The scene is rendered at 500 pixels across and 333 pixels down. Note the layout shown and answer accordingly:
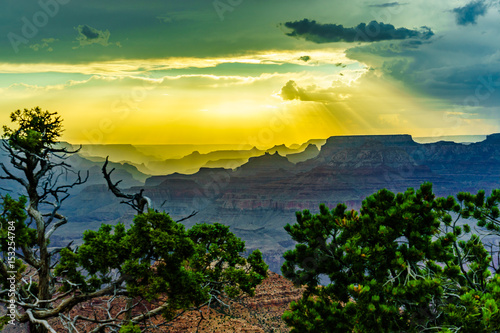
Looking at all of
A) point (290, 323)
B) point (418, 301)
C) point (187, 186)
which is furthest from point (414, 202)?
point (187, 186)

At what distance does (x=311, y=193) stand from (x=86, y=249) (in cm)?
13873

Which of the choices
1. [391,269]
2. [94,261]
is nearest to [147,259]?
[94,261]

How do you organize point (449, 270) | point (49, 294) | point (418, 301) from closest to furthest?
point (418, 301), point (449, 270), point (49, 294)

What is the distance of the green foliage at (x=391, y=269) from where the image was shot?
1198 centimetres

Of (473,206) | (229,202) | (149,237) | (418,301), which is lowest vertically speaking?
(229,202)

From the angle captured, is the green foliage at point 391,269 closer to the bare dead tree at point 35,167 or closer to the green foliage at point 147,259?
the green foliage at point 147,259

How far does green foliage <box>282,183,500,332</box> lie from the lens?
12.0 m

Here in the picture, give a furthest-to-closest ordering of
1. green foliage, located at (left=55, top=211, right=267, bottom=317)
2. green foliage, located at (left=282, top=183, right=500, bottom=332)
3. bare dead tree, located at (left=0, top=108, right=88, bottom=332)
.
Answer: bare dead tree, located at (left=0, top=108, right=88, bottom=332)
green foliage, located at (left=55, top=211, right=267, bottom=317)
green foliage, located at (left=282, top=183, right=500, bottom=332)

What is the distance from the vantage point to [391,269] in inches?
547

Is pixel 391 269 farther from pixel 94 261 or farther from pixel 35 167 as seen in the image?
pixel 35 167

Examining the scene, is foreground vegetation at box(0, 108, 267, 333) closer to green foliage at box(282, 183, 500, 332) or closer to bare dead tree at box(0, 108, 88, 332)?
bare dead tree at box(0, 108, 88, 332)

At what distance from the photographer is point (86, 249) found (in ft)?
53.4

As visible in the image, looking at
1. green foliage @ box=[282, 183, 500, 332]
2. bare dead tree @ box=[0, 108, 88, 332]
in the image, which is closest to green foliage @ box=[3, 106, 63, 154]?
bare dead tree @ box=[0, 108, 88, 332]

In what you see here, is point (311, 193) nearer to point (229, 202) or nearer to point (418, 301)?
point (229, 202)
